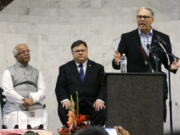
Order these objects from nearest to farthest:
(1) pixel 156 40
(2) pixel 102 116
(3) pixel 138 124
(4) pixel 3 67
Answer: (3) pixel 138 124
(1) pixel 156 40
(2) pixel 102 116
(4) pixel 3 67

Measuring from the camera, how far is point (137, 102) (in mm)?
4641

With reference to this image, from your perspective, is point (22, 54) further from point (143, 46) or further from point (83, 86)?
point (143, 46)

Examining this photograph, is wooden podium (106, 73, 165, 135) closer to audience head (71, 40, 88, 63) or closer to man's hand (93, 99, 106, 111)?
man's hand (93, 99, 106, 111)

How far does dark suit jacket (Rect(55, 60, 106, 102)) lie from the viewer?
5.85m

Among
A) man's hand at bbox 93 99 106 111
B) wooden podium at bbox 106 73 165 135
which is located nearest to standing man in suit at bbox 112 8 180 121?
wooden podium at bbox 106 73 165 135

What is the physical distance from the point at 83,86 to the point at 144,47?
883 millimetres

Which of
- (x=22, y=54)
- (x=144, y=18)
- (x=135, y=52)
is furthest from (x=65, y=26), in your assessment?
(x=144, y=18)

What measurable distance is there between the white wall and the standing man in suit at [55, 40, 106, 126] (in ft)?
4.28

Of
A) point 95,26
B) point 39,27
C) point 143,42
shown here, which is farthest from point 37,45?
point 143,42

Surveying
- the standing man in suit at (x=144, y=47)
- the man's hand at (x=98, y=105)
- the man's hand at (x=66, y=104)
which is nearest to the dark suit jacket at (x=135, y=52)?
the standing man in suit at (x=144, y=47)

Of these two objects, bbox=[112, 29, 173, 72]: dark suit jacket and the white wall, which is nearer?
bbox=[112, 29, 173, 72]: dark suit jacket

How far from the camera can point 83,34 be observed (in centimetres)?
736

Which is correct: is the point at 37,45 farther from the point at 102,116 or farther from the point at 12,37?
the point at 102,116

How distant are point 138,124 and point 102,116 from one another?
1166 millimetres
